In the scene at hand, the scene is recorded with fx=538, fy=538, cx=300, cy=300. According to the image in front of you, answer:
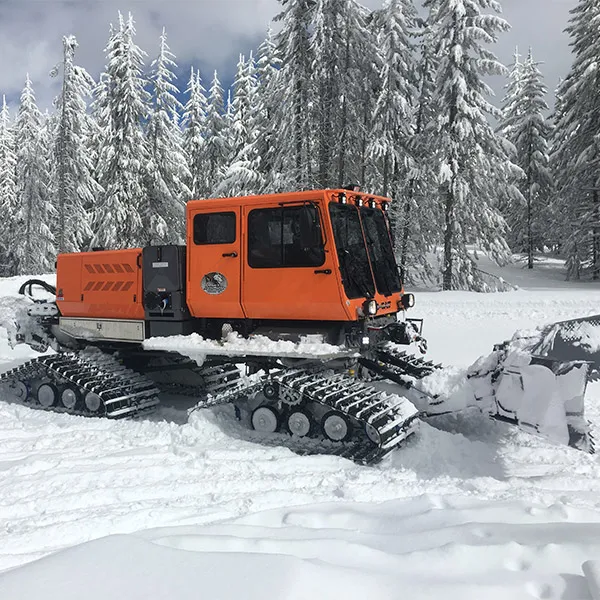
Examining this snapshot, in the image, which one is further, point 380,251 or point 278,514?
point 380,251

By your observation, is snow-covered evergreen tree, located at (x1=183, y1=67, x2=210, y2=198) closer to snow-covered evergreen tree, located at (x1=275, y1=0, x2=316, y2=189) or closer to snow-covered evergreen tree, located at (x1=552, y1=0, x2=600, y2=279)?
snow-covered evergreen tree, located at (x1=275, y1=0, x2=316, y2=189)

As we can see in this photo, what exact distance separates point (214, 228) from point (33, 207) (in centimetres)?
3320

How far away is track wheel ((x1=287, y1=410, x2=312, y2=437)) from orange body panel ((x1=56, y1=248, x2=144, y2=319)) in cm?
272

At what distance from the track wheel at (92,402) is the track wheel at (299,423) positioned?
2854 millimetres

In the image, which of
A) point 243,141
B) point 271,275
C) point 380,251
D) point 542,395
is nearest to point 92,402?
point 271,275

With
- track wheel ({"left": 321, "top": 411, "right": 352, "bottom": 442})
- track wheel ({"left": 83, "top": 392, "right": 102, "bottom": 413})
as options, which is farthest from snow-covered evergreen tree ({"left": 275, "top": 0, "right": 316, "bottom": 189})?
track wheel ({"left": 321, "top": 411, "right": 352, "bottom": 442})

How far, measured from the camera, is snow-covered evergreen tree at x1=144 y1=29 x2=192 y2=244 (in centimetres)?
3044

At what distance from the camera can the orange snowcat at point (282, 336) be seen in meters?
5.90

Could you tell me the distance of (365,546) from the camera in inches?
136

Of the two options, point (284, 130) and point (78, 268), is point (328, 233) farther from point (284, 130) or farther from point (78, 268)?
point (284, 130)

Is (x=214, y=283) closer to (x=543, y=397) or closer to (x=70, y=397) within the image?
(x=70, y=397)

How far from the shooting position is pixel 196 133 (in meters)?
41.4

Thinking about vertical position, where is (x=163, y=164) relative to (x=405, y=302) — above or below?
above

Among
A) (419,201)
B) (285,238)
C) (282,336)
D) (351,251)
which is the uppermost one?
(419,201)
